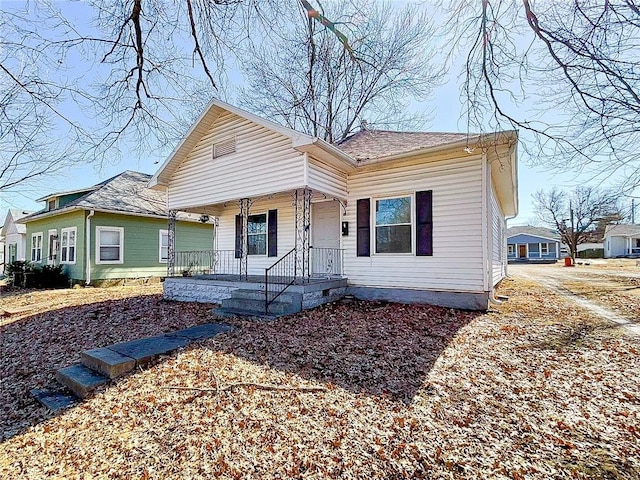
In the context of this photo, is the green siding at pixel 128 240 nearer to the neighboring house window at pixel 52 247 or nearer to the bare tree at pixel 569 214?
the neighboring house window at pixel 52 247

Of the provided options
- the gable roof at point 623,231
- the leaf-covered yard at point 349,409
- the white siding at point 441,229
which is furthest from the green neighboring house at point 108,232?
the gable roof at point 623,231

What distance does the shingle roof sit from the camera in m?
8.22

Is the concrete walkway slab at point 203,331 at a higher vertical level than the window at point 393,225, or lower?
lower

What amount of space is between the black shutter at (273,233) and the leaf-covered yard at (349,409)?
4673 millimetres

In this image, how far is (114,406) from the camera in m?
3.46

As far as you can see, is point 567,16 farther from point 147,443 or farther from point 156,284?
point 156,284

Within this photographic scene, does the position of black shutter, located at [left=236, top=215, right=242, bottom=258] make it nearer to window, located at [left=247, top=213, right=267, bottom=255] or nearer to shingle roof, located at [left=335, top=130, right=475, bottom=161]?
window, located at [left=247, top=213, right=267, bottom=255]

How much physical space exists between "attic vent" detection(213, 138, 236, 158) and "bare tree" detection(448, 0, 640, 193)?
5829 millimetres

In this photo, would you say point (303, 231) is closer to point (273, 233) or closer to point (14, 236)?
point (273, 233)

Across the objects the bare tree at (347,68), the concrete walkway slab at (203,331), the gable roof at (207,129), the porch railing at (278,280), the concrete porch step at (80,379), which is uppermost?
the bare tree at (347,68)

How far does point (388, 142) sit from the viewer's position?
973cm

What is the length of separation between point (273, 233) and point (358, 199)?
304cm

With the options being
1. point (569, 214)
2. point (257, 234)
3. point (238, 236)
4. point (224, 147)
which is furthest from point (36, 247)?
point (569, 214)

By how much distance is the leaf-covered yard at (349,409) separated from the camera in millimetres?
2490
